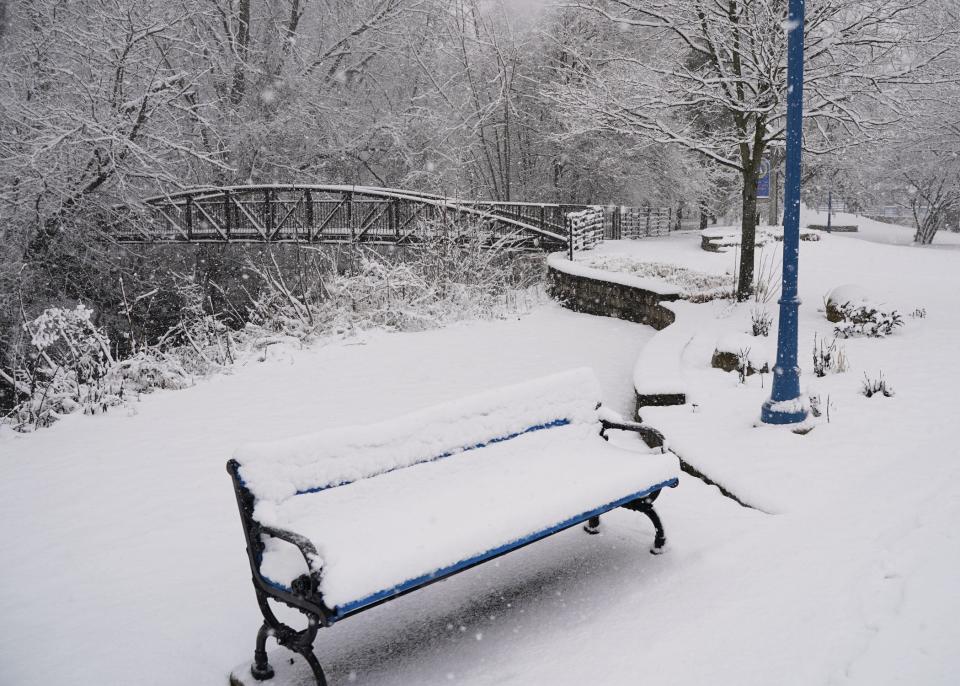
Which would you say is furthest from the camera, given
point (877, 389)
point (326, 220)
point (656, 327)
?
point (326, 220)

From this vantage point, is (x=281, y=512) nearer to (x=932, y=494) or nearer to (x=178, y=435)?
(x=932, y=494)

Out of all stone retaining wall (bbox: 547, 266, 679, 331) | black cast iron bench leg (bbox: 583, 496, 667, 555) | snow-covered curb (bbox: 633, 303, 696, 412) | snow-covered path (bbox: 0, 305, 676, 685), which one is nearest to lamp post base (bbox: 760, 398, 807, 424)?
snow-covered curb (bbox: 633, 303, 696, 412)

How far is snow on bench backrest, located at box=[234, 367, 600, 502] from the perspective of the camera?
311 cm

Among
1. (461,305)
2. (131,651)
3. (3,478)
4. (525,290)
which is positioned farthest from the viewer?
(525,290)

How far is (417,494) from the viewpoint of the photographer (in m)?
3.63

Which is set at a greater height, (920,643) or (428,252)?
(428,252)

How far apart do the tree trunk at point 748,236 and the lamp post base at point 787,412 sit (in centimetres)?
528

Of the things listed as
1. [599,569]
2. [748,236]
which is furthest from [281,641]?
[748,236]

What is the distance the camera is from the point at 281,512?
322cm

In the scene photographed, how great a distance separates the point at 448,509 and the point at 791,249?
342 centimetres

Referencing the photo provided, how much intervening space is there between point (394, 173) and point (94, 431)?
1706 cm

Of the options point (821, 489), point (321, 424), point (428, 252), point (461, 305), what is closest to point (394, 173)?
point (428, 252)

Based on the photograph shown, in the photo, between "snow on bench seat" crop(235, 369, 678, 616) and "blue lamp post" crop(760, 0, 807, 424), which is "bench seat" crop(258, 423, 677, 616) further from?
"blue lamp post" crop(760, 0, 807, 424)

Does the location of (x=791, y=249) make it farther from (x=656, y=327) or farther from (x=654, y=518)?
Result: (x=656, y=327)
